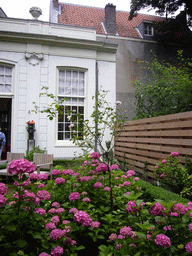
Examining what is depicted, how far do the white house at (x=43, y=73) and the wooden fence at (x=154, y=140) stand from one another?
2831mm

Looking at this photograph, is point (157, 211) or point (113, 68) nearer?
point (157, 211)

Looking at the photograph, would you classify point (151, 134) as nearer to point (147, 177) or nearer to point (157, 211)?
point (147, 177)

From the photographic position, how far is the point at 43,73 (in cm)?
877

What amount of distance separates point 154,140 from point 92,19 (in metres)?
12.9

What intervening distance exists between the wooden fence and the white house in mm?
2831

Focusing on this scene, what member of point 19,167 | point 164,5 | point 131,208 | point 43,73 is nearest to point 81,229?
point 131,208

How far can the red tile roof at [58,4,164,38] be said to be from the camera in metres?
14.4

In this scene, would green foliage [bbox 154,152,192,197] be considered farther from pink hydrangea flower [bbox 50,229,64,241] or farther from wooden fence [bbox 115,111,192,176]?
pink hydrangea flower [bbox 50,229,64,241]

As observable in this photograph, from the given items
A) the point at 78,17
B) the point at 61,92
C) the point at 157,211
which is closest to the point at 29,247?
the point at 157,211

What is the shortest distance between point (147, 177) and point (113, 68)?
597cm

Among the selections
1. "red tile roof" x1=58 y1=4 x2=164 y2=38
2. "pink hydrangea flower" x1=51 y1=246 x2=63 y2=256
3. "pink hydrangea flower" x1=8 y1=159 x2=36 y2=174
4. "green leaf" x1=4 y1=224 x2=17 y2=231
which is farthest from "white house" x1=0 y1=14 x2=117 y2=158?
"pink hydrangea flower" x1=51 y1=246 x2=63 y2=256

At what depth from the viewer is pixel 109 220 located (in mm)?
1675

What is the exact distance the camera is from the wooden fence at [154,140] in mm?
3959

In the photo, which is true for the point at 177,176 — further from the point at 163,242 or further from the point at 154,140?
the point at 163,242
